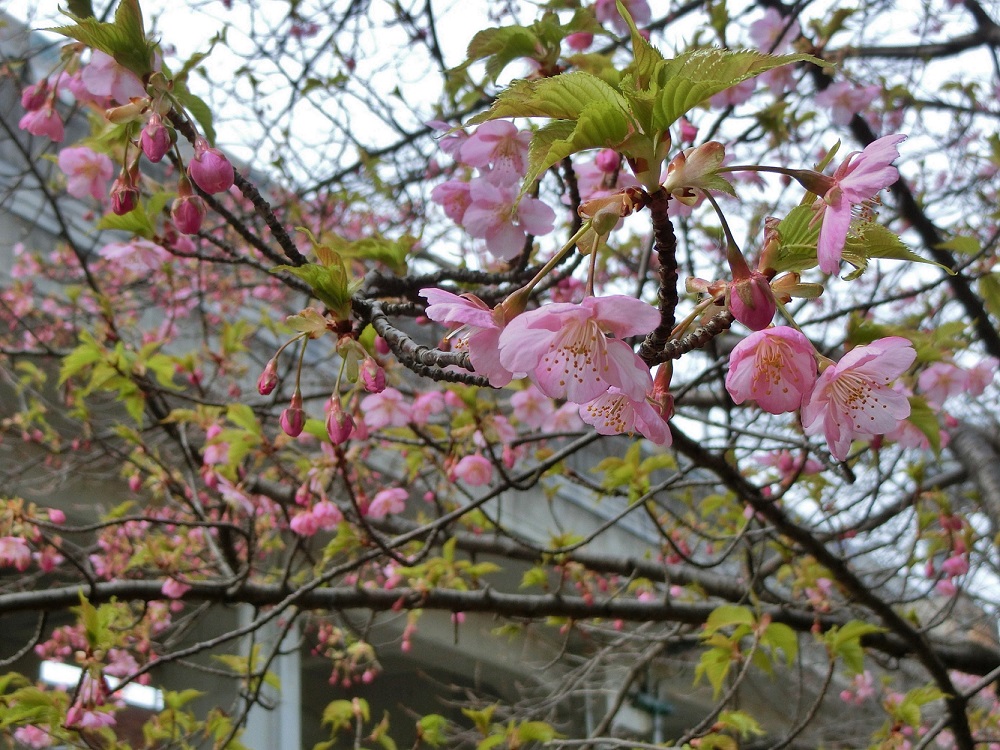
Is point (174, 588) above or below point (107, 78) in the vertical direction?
below

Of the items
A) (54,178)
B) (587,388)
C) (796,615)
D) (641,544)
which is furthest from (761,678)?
(587,388)

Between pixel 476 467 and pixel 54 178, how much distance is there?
257cm

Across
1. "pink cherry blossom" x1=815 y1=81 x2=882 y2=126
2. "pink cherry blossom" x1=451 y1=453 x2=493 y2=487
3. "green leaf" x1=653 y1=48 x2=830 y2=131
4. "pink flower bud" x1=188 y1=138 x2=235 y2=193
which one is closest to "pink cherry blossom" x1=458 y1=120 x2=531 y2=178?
"pink flower bud" x1=188 y1=138 x2=235 y2=193

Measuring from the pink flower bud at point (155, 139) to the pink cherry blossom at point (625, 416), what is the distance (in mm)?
598

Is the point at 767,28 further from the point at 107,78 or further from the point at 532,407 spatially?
the point at 107,78

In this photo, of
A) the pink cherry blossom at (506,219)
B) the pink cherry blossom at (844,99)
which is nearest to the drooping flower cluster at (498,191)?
the pink cherry blossom at (506,219)

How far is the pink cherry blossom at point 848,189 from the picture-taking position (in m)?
0.73

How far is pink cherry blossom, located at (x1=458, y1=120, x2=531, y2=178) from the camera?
4.12ft

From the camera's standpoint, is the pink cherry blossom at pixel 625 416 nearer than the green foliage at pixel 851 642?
Yes

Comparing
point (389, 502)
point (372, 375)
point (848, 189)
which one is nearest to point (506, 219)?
point (372, 375)

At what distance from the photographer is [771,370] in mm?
796

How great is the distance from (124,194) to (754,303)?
85 cm

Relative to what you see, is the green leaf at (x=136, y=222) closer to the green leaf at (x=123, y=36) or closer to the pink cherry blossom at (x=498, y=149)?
the green leaf at (x=123, y=36)

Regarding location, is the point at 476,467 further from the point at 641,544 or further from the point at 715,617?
the point at 641,544
